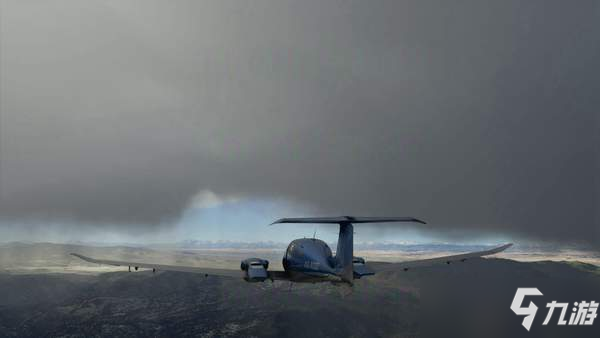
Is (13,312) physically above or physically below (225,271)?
below

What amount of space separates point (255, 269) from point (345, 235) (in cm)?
1233

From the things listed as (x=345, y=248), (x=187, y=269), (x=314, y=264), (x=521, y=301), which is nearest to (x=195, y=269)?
(x=187, y=269)

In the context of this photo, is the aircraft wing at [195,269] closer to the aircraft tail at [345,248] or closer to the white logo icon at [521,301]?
the aircraft tail at [345,248]

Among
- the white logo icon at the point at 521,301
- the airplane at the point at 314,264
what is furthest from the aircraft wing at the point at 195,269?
the white logo icon at the point at 521,301

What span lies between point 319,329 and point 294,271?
499 ft

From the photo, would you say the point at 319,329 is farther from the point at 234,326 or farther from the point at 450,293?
the point at 450,293

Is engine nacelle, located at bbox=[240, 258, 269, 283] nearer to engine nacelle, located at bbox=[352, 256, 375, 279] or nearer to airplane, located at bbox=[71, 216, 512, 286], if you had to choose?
airplane, located at bbox=[71, 216, 512, 286]

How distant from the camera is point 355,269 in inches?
1954

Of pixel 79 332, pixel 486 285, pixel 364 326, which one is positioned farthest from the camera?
pixel 364 326

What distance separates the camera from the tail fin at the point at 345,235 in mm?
43719

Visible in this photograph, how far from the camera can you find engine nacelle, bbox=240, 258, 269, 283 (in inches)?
1784

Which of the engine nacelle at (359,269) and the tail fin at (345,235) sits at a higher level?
the tail fin at (345,235)

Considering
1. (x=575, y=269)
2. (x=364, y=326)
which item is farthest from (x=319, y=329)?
(x=575, y=269)

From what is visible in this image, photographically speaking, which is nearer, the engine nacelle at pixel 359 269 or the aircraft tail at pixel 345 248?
the aircraft tail at pixel 345 248
